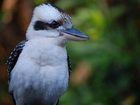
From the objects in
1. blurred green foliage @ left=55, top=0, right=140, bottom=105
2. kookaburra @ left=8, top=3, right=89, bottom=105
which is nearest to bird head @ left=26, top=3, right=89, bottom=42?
kookaburra @ left=8, top=3, right=89, bottom=105

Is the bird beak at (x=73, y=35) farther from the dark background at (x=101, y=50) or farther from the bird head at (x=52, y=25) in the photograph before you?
the dark background at (x=101, y=50)

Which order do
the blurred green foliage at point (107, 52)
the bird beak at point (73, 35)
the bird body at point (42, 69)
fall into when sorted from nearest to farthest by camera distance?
1. the bird beak at point (73, 35)
2. the bird body at point (42, 69)
3. the blurred green foliage at point (107, 52)

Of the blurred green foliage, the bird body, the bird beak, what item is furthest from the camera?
the blurred green foliage

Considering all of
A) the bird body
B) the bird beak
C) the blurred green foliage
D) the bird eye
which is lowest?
the blurred green foliage

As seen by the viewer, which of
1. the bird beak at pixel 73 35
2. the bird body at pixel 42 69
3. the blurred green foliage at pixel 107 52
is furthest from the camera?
the blurred green foliage at pixel 107 52

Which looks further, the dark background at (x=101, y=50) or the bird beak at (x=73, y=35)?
the dark background at (x=101, y=50)

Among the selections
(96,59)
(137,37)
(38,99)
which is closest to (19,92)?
(38,99)

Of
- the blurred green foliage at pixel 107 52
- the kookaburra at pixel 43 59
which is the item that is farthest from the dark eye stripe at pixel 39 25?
the blurred green foliage at pixel 107 52

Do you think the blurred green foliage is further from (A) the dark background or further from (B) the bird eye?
(B) the bird eye
